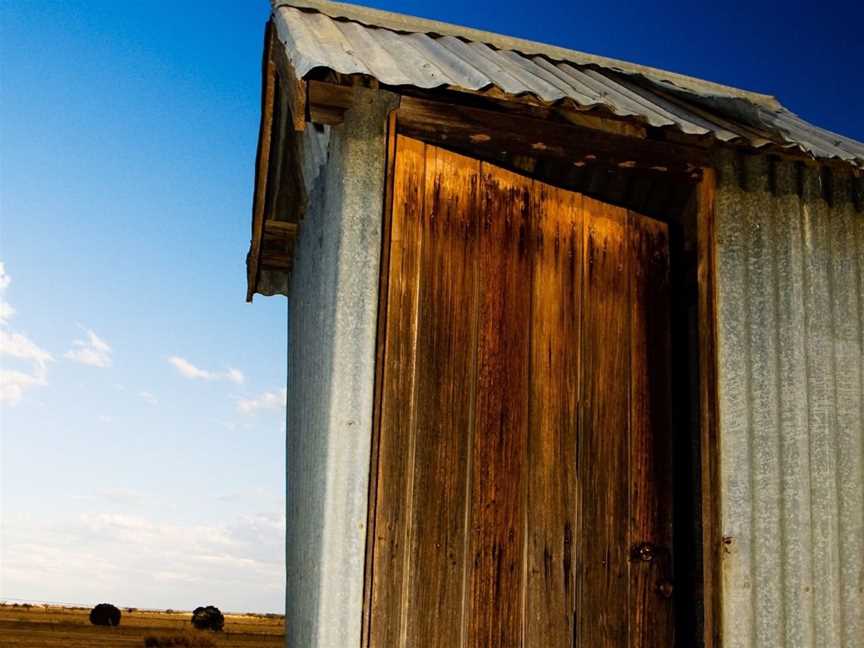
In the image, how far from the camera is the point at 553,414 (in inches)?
191

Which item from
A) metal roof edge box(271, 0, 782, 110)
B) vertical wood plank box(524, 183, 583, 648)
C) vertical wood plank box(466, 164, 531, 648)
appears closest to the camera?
vertical wood plank box(466, 164, 531, 648)

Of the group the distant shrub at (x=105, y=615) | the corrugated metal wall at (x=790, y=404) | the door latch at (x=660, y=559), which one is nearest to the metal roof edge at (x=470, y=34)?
the corrugated metal wall at (x=790, y=404)

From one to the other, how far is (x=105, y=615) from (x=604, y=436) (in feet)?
14.3

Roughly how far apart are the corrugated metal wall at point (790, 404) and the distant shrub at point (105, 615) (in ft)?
15.1

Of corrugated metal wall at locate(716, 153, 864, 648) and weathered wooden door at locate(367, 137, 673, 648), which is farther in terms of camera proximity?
corrugated metal wall at locate(716, 153, 864, 648)

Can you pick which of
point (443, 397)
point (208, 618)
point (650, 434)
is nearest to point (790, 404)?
point (650, 434)

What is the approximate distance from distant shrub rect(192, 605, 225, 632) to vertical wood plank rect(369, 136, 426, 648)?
3921 mm

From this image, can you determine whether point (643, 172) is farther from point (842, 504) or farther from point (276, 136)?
point (276, 136)

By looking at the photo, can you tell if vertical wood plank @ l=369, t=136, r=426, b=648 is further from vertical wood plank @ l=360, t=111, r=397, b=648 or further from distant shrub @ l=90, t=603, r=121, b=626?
distant shrub @ l=90, t=603, r=121, b=626

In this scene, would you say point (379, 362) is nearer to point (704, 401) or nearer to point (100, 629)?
point (704, 401)

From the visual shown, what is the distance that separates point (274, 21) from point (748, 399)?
3.14 meters

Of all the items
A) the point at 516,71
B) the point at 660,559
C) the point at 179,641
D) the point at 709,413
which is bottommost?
the point at 179,641

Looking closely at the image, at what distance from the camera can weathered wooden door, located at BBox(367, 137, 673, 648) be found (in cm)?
446

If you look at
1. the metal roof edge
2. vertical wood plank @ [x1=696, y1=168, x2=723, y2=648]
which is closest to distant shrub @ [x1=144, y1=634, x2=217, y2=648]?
vertical wood plank @ [x1=696, y1=168, x2=723, y2=648]
